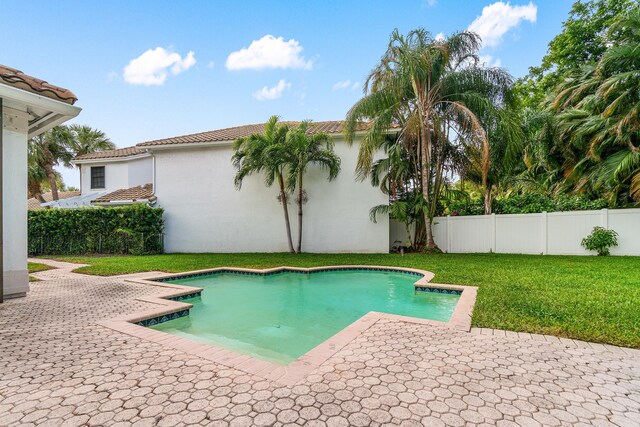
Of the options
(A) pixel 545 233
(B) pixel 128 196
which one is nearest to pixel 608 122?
(A) pixel 545 233

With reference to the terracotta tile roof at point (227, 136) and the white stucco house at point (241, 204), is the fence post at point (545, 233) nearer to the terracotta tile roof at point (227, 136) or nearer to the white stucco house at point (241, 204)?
the white stucco house at point (241, 204)

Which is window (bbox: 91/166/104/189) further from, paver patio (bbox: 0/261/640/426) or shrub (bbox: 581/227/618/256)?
shrub (bbox: 581/227/618/256)

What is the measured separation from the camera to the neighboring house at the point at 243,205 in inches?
604

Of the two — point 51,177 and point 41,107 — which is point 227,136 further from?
point 51,177

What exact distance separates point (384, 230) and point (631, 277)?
8730mm

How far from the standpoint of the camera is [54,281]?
850 cm

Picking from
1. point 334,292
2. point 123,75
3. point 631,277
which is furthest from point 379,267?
Result: point 123,75

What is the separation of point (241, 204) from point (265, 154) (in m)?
3.71

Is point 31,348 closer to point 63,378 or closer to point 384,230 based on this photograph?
point 63,378

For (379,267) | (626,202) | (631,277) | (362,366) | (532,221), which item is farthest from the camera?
(532,221)

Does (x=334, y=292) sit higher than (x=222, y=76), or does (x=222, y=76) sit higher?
(x=222, y=76)

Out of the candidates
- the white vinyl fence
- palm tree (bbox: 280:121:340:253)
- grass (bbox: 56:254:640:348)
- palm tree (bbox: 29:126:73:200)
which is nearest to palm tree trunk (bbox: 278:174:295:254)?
palm tree (bbox: 280:121:340:253)

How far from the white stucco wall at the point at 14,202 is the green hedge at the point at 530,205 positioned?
15984 mm

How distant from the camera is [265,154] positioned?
46.0 ft
